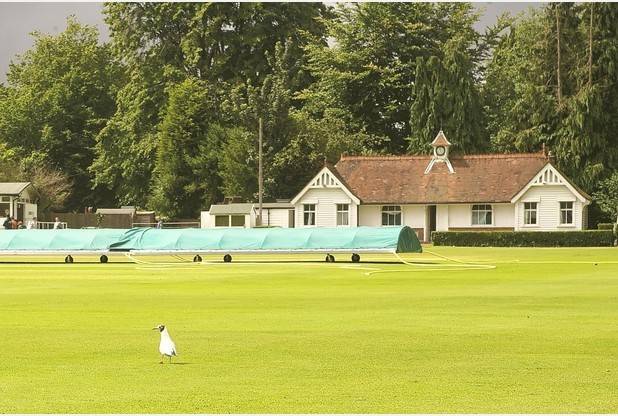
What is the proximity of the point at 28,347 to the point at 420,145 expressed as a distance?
91.9 m

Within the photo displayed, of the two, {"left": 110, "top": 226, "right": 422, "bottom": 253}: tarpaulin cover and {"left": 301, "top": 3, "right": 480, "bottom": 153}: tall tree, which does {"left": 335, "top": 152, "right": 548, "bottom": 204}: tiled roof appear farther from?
{"left": 110, "top": 226, "right": 422, "bottom": 253}: tarpaulin cover

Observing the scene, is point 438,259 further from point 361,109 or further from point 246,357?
point 361,109

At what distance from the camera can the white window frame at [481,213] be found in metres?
99.6

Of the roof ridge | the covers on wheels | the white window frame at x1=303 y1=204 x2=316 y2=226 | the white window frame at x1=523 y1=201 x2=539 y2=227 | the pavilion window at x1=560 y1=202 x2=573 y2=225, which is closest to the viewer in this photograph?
the covers on wheels

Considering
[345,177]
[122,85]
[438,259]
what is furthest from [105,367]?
[122,85]

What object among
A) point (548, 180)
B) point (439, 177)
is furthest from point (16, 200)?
point (548, 180)

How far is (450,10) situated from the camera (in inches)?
4779

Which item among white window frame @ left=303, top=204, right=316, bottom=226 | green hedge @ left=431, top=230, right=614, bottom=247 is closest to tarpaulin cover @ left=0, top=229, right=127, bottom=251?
green hedge @ left=431, top=230, right=614, bottom=247

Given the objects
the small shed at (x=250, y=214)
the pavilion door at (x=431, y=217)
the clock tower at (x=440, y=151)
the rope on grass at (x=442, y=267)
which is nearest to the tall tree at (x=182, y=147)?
the small shed at (x=250, y=214)

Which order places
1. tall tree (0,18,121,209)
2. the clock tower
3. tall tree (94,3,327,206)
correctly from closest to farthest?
the clock tower, tall tree (94,3,327,206), tall tree (0,18,121,209)

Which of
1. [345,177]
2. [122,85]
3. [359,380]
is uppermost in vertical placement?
[122,85]

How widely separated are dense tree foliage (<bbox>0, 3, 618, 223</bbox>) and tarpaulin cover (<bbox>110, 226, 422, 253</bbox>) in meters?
42.9

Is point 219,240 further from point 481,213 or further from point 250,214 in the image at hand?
point 250,214

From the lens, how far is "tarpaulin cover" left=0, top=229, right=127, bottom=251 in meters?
65.9
